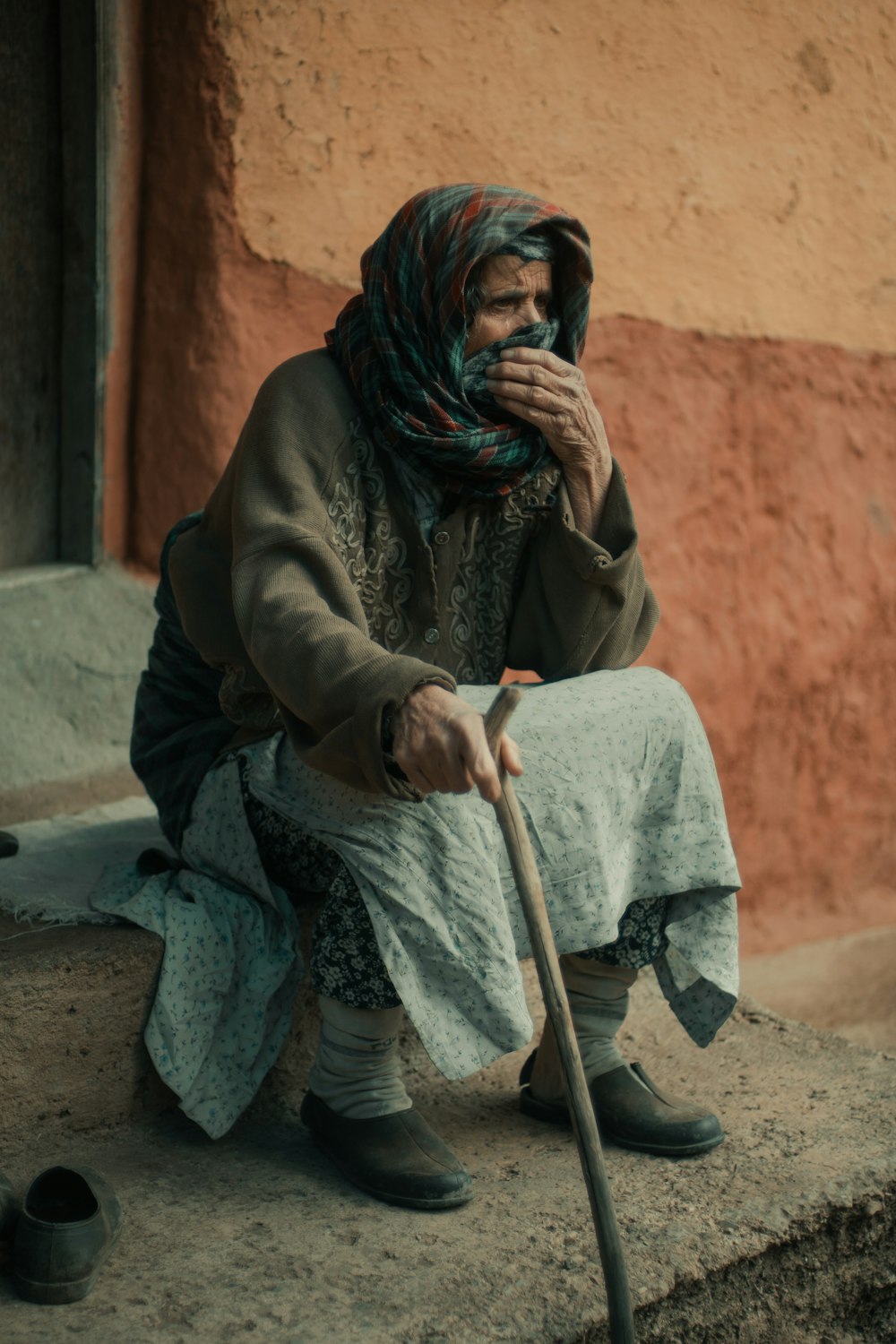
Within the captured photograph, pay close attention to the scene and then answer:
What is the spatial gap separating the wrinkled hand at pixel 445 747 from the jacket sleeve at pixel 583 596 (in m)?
0.53

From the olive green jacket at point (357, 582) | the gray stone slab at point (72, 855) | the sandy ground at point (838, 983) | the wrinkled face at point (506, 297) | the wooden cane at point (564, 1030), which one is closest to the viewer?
the wooden cane at point (564, 1030)

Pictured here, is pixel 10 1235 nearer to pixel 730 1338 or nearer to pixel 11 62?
pixel 730 1338

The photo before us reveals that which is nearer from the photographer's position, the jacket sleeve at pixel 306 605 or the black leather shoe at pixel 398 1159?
the jacket sleeve at pixel 306 605

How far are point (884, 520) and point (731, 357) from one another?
0.68m

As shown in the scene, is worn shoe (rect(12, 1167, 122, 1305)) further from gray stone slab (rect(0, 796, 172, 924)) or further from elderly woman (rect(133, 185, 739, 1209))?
gray stone slab (rect(0, 796, 172, 924))

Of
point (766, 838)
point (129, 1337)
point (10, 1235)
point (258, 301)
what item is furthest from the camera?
point (766, 838)

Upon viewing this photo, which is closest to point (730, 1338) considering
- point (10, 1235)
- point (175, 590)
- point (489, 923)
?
point (489, 923)

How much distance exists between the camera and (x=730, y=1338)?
195 centimetres

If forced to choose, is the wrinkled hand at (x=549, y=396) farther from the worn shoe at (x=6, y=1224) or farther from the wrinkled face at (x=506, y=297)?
the worn shoe at (x=6, y=1224)

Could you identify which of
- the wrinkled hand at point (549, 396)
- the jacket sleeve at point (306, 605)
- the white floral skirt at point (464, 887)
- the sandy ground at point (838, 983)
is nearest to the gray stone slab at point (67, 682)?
the white floral skirt at point (464, 887)

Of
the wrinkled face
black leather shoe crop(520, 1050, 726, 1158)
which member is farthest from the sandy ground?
the wrinkled face

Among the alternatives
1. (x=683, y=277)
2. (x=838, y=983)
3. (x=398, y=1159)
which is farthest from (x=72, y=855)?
(x=838, y=983)

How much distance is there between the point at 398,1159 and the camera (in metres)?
1.99

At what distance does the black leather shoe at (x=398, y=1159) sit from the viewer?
1.96 metres
